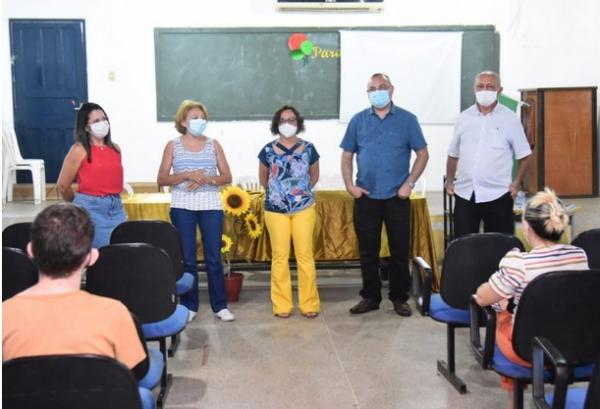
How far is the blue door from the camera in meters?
8.36

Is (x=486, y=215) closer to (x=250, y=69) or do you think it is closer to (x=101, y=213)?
(x=101, y=213)

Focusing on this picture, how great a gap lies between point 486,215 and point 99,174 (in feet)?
7.40

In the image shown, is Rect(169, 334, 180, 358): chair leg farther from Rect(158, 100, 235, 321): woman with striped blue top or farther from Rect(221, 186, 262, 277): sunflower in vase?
Rect(221, 186, 262, 277): sunflower in vase

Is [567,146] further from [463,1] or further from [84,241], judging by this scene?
[84,241]

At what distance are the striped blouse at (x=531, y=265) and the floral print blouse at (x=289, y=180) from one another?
A: 2.09 m

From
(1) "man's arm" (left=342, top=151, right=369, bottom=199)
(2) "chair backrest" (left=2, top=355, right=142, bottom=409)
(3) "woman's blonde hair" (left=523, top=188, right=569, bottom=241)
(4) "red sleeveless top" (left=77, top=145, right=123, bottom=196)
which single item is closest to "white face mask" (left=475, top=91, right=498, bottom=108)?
(1) "man's arm" (left=342, top=151, right=369, bottom=199)

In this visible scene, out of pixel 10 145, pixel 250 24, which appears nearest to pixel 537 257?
pixel 250 24

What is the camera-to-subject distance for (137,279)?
119 inches

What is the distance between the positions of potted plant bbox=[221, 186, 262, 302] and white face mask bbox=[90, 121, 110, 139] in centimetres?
110

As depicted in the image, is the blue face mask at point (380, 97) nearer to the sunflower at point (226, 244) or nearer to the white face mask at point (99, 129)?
the sunflower at point (226, 244)

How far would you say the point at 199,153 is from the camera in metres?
4.42

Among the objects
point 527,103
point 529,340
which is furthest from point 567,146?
point 529,340

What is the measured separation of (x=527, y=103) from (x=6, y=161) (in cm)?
586

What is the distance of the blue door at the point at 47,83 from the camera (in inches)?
329
